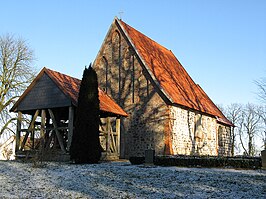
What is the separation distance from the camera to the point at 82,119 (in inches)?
631

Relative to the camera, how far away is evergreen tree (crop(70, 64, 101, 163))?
615 inches

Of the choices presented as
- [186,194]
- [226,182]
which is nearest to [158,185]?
[186,194]

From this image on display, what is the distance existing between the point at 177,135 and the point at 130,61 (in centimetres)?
610

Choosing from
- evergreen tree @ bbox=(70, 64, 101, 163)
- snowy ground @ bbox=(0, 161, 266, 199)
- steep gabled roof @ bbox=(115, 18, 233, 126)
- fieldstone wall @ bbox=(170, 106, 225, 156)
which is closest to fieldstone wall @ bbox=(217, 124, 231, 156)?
steep gabled roof @ bbox=(115, 18, 233, 126)

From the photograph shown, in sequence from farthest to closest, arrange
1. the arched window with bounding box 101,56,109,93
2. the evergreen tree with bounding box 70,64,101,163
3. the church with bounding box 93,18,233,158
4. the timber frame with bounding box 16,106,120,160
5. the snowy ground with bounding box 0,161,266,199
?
1. the arched window with bounding box 101,56,109,93
2. the church with bounding box 93,18,233,158
3. the timber frame with bounding box 16,106,120,160
4. the evergreen tree with bounding box 70,64,101,163
5. the snowy ground with bounding box 0,161,266,199

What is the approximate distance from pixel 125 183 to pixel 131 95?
12.4m

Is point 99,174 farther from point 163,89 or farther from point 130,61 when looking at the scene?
point 130,61

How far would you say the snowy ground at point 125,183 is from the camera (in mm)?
9211

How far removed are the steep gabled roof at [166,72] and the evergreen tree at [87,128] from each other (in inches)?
232

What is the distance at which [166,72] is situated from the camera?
24312 millimetres

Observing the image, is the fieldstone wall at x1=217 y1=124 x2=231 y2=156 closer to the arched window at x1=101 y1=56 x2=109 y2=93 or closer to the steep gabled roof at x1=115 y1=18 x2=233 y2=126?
the steep gabled roof at x1=115 y1=18 x2=233 y2=126

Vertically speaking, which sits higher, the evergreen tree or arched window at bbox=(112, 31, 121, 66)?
arched window at bbox=(112, 31, 121, 66)

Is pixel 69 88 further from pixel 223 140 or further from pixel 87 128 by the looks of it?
pixel 223 140

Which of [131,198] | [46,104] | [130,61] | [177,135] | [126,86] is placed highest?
[130,61]
